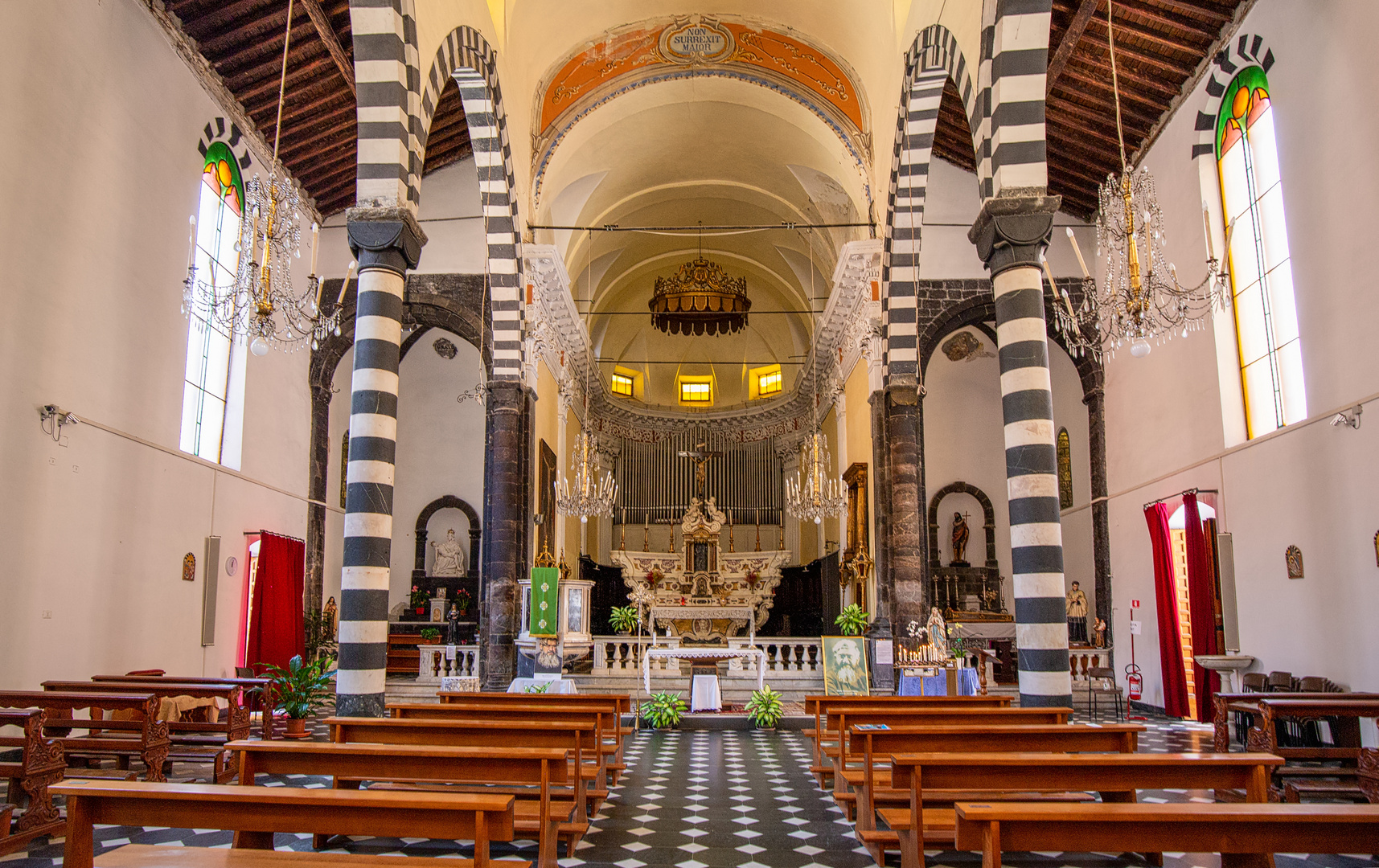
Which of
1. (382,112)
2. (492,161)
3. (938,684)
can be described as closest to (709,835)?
(938,684)

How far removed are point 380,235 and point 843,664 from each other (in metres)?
7.78

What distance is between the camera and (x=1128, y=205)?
301 inches

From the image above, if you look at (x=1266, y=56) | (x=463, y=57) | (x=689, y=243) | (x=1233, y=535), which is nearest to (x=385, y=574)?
(x=463, y=57)

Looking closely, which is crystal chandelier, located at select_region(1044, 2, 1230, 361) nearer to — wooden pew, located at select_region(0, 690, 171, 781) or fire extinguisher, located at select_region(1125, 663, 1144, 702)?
fire extinguisher, located at select_region(1125, 663, 1144, 702)

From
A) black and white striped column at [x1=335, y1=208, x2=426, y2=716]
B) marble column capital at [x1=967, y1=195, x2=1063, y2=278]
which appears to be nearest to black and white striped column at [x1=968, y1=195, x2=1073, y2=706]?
marble column capital at [x1=967, y1=195, x2=1063, y2=278]

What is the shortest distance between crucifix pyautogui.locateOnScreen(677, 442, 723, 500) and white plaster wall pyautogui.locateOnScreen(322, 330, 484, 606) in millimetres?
4796

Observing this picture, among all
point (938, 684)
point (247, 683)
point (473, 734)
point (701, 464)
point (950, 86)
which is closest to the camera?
point (473, 734)

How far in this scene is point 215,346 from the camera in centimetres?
1276

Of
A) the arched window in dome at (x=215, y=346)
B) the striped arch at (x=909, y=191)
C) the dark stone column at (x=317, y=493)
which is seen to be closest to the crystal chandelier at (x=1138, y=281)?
the striped arch at (x=909, y=191)

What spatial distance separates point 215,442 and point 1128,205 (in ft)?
37.0

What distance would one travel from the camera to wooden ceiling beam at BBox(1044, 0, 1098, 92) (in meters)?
10.8

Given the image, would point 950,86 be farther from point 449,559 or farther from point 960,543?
point 449,559

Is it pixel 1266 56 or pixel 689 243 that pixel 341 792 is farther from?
pixel 689 243

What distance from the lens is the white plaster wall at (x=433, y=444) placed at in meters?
19.3
